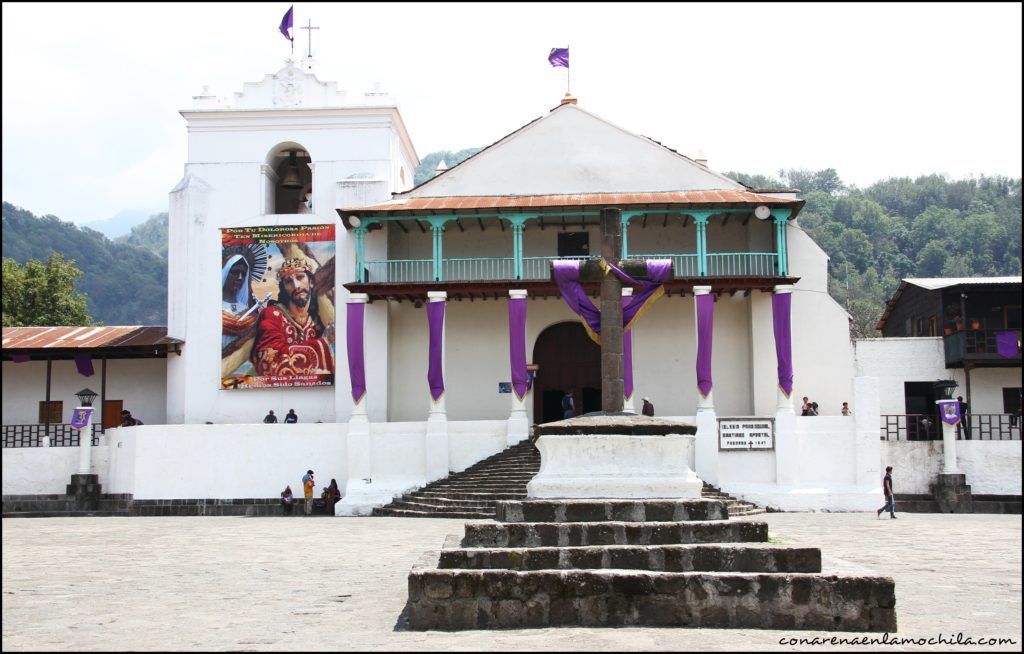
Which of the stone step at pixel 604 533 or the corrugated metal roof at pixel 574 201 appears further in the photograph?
the corrugated metal roof at pixel 574 201

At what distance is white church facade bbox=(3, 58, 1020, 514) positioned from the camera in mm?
25328

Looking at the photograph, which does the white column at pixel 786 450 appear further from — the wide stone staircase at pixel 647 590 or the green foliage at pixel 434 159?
the green foliage at pixel 434 159

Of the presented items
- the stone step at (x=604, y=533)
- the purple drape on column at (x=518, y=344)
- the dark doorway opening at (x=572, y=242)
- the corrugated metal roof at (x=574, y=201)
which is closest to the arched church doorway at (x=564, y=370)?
the dark doorway opening at (x=572, y=242)

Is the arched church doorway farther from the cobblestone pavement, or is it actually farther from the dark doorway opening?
the cobblestone pavement

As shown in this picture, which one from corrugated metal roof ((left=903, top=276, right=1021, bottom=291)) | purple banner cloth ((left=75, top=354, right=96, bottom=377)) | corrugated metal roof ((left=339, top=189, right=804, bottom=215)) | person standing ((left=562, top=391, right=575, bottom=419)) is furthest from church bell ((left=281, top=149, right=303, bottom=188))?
corrugated metal roof ((left=903, top=276, right=1021, bottom=291))

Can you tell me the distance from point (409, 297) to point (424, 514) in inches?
231

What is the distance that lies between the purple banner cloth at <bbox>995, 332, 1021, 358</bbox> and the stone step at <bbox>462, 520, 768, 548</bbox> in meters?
20.9

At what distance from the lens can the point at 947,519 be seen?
2133 cm

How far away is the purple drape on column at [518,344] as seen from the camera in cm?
2497

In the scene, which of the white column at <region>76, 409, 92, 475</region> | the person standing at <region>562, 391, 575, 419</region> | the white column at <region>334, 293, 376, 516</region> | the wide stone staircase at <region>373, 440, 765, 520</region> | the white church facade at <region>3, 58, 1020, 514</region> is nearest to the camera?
the wide stone staircase at <region>373, 440, 765, 520</region>

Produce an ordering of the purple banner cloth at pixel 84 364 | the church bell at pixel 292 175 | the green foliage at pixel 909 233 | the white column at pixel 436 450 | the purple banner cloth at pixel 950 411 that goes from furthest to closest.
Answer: the green foliage at pixel 909 233 → the church bell at pixel 292 175 → the purple banner cloth at pixel 84 364 → the white column at pixel 436 450 → the purple banner cloth at pixel 950 411

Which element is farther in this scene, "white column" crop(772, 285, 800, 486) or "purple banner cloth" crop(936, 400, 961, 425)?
"white column" crop(772, 285, 800, 486)

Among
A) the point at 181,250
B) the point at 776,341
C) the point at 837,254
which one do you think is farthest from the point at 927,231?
the point at 181,250

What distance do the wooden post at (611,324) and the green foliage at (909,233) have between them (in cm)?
5074
